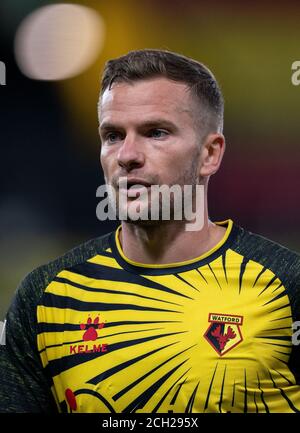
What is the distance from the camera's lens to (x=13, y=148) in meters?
3.43

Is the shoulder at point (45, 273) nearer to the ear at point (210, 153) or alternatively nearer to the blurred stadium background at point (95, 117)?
the ear at point (210, 153)

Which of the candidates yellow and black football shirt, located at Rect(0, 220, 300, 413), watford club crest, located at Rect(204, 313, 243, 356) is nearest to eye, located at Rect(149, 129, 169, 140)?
yellow and black football shirt, located at Rect(0, 220, 300, 413)

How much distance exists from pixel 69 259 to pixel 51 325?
24cm

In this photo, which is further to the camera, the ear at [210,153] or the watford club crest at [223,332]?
the ear at [210,153]

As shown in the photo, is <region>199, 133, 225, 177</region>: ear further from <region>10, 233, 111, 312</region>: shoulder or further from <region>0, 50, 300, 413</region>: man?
<region>10, 233, 111, 312</region>: shoulder

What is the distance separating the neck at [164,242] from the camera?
2002 mm

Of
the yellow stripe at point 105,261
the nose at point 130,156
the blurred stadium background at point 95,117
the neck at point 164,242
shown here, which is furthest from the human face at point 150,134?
the blurred stadium background at point 95,117

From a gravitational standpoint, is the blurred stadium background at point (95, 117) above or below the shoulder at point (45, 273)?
above

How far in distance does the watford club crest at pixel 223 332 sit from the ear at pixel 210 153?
447 mm

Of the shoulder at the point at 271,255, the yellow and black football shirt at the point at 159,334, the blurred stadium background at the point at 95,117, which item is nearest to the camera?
the yellow and black football shirt at the point at 159,334

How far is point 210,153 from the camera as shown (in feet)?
6.79

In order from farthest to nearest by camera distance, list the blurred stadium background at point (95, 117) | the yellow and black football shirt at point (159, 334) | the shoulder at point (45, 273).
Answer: the blurred stadium background at point (95, 117), the shoulder at point (45, 273), the yellow and black football shirt at point (159, 334)

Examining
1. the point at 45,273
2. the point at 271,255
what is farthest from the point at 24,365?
the point at 271,255
